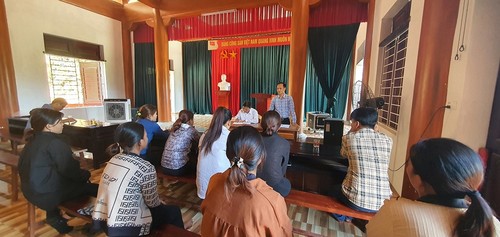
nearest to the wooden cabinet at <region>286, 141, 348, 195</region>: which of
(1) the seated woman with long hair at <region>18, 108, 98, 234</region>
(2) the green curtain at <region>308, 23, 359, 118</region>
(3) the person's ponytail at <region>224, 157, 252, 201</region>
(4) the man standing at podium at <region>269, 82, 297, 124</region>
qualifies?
(3) the person's ponytail at <region>224, 157, 252, 201</region>

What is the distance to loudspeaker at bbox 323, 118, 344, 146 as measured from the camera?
7.49 ft

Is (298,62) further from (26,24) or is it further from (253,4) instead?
(26,24)

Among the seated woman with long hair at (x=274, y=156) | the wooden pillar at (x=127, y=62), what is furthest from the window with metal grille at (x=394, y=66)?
the wooden pillar at (x=127, y=62)

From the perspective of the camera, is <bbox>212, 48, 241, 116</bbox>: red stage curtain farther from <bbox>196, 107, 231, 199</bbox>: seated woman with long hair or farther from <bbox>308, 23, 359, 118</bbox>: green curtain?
<bbox>196, 107, 231, 199</bbox>: seated woman with long hair

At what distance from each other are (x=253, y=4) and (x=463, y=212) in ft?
16.0

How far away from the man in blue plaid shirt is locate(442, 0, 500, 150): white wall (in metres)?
0.69

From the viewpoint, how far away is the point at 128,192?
1.12 m

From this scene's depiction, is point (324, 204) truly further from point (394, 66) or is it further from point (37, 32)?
point (37, 32)

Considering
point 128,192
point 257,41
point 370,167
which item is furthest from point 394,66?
point 257,41

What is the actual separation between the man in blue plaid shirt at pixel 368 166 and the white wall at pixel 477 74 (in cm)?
69

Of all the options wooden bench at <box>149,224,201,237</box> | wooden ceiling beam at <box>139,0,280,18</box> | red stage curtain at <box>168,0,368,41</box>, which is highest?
wooden ceiling beam at <box>139,0,280,18</box>

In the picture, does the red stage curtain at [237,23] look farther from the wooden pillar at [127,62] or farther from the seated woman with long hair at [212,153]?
the seated woman with long hair at [212,153]

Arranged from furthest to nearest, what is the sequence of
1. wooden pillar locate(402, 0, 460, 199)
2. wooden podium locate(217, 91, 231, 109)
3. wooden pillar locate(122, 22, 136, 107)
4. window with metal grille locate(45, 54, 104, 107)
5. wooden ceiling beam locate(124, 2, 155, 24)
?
1. wooden podium locate(217, 91, 231, 109)
2. wooden pillar locate(122, 22, 136, 107)
3. wooden ceiling beam locate(124, 2, 155, 24)
4. window with metal grille locate(45, 54, 104, 107)
5. wooden pillar locate(402, 0, 460, 199)

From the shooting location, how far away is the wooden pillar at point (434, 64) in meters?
1.63
